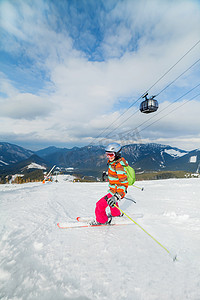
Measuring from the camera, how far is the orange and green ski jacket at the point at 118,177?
410 cm

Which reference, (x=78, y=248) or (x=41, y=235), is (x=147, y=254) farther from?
(x=41, y=235)

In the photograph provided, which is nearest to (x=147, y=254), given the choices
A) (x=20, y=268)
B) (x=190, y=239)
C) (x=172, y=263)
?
(x=172, y=263)

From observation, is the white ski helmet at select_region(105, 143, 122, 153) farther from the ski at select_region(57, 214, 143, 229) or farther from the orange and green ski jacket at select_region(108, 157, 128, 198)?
the ski at select_region(57, 214, 143, 229)

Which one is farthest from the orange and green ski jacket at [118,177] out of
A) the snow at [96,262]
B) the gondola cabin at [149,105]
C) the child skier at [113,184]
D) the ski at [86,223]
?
the gondola cabin at [149,105]

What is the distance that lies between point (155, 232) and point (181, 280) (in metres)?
1.55

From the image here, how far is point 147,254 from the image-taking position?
260cm

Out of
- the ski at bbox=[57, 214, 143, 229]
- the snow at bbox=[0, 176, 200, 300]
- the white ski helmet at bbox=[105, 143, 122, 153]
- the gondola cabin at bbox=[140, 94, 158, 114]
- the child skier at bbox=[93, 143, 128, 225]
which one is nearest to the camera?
the snow at bbox=[0, 176, 200, 300]

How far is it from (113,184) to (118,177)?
0.33m

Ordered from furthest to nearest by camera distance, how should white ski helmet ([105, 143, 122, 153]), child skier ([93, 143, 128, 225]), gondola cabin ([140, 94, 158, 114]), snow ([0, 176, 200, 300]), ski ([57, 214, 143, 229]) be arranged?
gondola cabin ([140, 94, 158, 114])
white ski helmet ([105, 143, 122, 153])
child skier ([93, 143, 128, 225])
ski ([57, 214, 143, 229])
snow ([0, 176, 200, 300])

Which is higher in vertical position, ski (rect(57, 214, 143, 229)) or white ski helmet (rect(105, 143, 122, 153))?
white ski helmet (rect(105, 143, 122, 153))

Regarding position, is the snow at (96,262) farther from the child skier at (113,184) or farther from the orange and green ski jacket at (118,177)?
the orange and green ski jacket at (118,177)

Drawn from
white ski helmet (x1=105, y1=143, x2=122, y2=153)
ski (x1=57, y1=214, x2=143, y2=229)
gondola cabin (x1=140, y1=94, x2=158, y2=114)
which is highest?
gondola cabin (x1=140, y1=94, x2=158, y2=114)

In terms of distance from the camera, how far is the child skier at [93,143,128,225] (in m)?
4.08

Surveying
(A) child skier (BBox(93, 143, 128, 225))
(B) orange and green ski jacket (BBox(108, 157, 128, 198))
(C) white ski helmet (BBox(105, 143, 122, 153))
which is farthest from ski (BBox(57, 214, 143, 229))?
(C) white ski helmet (BBox(105, 143, 122, 153))
